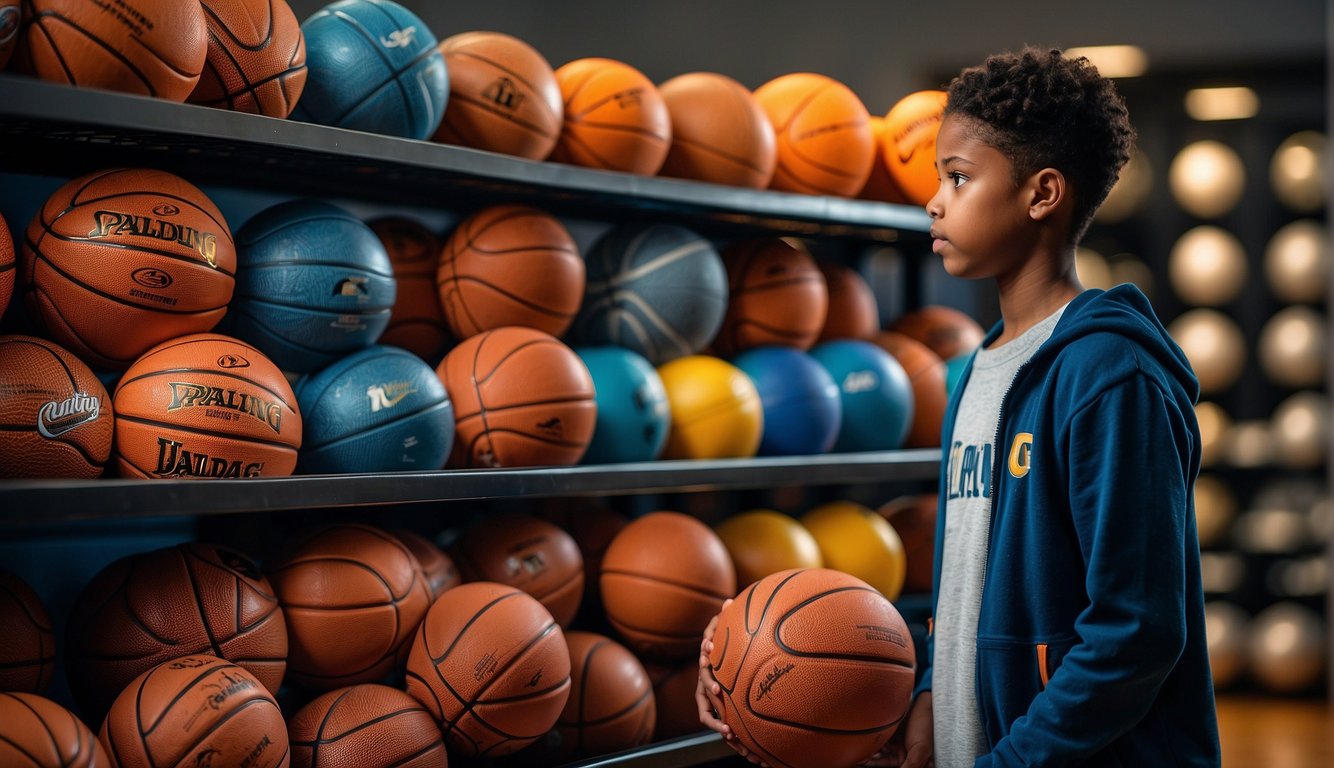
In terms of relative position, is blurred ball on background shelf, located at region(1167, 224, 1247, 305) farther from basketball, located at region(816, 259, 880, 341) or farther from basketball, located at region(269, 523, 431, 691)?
basketball, located at region(269, 523, 431, 691)

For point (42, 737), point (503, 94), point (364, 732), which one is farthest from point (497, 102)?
point (42, 737)

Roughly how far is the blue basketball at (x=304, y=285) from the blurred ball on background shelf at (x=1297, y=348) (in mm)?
4978

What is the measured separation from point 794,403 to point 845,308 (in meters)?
0.49

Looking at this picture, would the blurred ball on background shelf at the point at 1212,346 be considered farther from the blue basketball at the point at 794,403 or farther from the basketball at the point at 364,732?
the basketball at the point at 364,732

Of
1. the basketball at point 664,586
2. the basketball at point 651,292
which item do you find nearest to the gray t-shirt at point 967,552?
the basketball at point 664,586

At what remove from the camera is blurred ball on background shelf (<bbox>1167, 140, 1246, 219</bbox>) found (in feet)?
18.5

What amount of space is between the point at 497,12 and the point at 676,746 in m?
2.29

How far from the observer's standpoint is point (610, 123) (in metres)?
2.53

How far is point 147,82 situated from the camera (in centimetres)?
182

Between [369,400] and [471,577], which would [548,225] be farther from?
[471,577]

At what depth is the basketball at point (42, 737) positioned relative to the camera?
1609mm

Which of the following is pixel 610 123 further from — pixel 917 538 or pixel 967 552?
pixel 917 538

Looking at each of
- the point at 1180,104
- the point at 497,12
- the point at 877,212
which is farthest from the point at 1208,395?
the point at 497,12

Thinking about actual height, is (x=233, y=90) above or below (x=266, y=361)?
above
